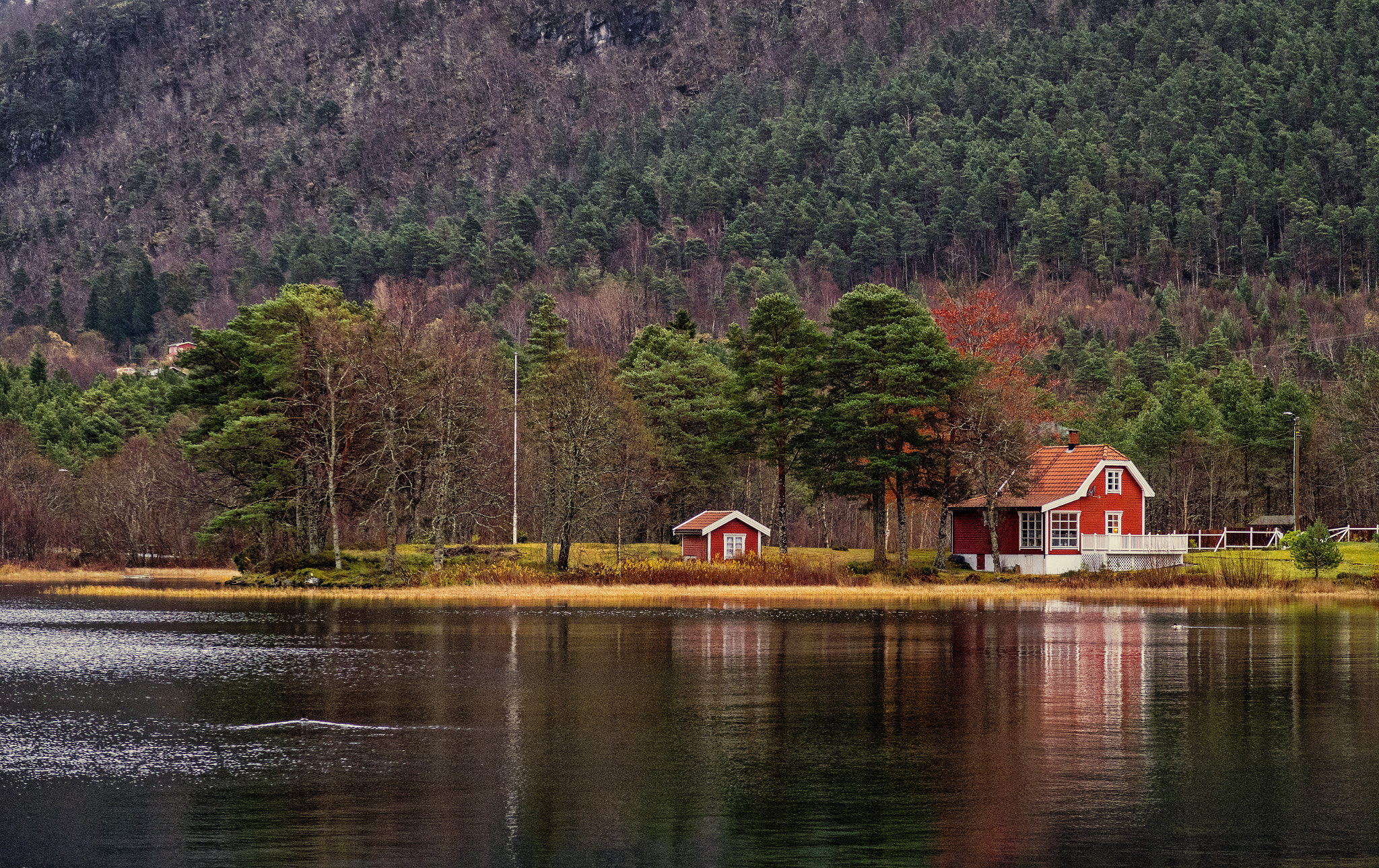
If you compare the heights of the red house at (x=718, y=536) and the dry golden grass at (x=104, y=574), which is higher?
the red house at (x=718, y=536)

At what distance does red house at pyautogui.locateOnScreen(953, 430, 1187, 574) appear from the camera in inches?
3059

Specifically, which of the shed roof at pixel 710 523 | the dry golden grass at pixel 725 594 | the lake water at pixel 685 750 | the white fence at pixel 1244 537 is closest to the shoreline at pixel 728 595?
the dry golden grass at pixel 725 594

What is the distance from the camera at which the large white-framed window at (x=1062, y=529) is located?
259 feet

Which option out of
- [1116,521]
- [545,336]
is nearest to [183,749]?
[1116,521]

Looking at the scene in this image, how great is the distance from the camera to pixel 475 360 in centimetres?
7894

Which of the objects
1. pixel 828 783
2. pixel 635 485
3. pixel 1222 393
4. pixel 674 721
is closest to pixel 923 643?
pixel 674 721

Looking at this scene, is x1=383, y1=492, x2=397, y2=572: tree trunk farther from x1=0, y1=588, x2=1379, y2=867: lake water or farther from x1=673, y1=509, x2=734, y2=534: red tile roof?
x1=0, y1=588, x2=1379, y2=867: lake water

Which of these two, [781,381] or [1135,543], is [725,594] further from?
[1135,543]

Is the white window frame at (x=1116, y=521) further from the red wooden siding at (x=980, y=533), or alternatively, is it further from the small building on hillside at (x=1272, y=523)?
the small building on hillside at (x=1272, y=523)

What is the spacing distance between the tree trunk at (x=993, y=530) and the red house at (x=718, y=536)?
44.4 feet

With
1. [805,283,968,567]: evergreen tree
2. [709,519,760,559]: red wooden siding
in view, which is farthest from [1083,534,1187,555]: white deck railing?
[709,519,760,559]: red wooden siding

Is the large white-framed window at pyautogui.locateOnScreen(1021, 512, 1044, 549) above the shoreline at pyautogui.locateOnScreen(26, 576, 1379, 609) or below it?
above

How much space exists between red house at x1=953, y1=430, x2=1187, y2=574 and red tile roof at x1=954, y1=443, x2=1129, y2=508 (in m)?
0.06

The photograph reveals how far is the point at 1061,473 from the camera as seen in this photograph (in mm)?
81438
